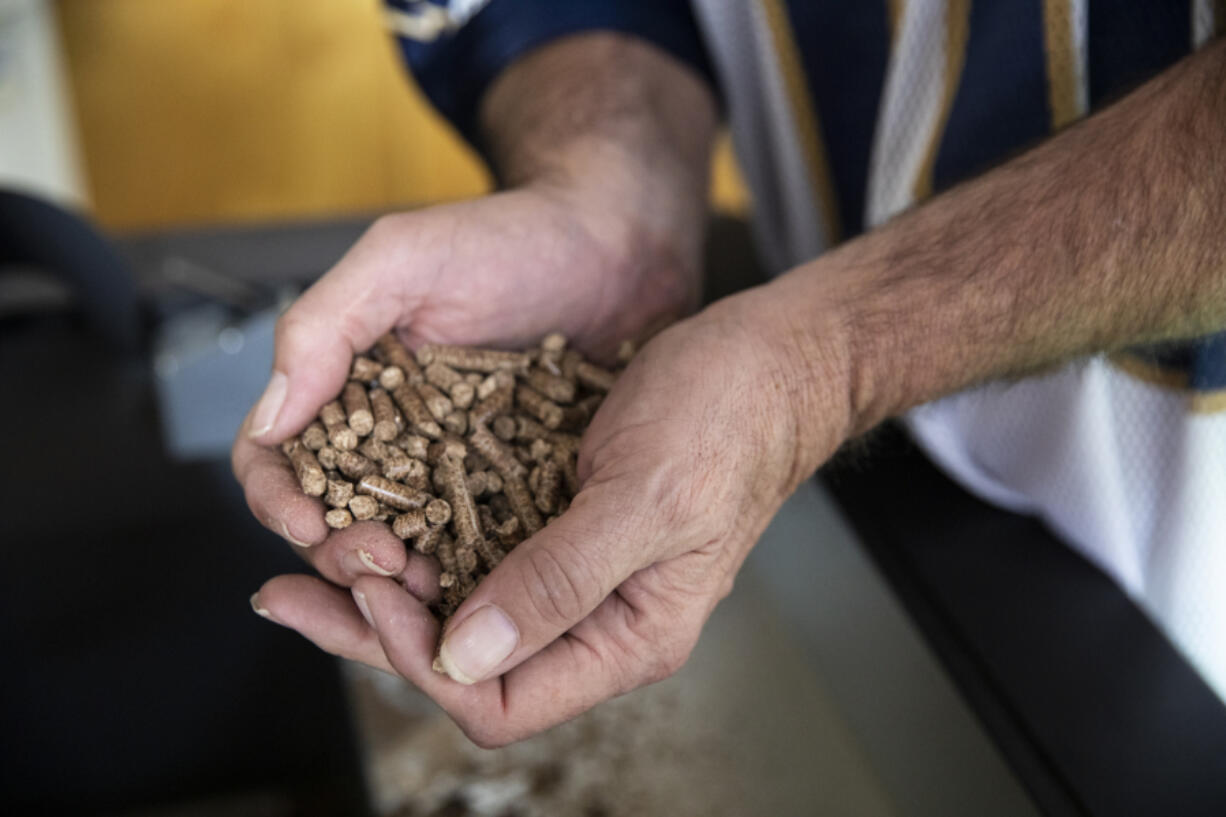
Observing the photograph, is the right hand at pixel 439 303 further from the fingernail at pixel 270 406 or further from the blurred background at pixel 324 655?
the blurred background at pixel 324 655

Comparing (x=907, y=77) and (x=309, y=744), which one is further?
(x=309, y=744)

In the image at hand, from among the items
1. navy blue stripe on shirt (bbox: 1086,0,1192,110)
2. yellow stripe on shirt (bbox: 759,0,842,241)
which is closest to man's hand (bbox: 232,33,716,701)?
yellow stripe on shirt (bbox: 759,0,842,241)

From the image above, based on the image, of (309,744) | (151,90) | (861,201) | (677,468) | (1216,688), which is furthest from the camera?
(151,90)

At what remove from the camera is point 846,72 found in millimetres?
960

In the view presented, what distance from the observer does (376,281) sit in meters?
0.68

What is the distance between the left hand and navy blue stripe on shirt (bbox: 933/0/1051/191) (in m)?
0.24

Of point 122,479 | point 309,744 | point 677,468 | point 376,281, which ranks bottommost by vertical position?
point 309,744

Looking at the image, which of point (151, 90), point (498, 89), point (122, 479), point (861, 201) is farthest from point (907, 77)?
point (151, 90)

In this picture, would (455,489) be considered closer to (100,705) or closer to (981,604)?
(981,604)

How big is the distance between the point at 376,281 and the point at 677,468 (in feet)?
0.85

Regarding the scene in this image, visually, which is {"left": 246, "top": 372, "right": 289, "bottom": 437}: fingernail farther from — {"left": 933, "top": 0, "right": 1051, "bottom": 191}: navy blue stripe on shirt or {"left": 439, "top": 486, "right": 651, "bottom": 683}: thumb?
{"left": 933, "top": 0, "right": 1051, "bottom": 191}: navy blue stripe on shirt

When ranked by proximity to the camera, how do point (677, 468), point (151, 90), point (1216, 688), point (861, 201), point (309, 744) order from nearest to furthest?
point (677, 468) < point (1216, 688) < point (861, 201) < point (309, 744) < point (151, 90)

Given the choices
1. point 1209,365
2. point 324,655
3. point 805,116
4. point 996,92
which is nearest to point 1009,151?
point 996,92

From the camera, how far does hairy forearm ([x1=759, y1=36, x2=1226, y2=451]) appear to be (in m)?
0.56
